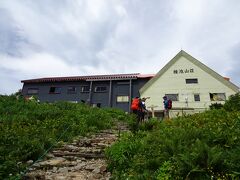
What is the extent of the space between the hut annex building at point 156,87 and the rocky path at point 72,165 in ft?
62.2

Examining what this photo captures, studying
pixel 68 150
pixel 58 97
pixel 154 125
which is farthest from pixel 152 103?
pixel 68 150

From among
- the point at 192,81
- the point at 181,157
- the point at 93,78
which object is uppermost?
the point at 93,78

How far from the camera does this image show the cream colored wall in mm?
33500

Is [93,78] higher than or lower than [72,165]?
higher

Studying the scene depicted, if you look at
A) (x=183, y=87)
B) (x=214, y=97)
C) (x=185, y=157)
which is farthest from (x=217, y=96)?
(x=185, y=157)

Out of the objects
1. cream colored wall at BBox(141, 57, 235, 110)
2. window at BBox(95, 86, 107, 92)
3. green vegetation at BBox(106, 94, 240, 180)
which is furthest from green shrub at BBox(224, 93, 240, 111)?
window at BBox(95, 86, 107, 92)

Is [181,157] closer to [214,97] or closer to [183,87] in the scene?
[214,97]

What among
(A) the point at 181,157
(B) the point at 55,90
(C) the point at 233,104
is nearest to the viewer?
(A) the point at 181,157

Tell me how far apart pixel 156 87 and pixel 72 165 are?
96.8 ft

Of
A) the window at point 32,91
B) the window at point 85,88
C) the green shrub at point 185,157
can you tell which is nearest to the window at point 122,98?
the window at point 85,88

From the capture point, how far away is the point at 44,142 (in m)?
8.77

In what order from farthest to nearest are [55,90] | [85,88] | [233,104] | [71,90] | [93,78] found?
1. [55,90]
2. [71,90]
3. [85,88]
4. [93,78]
5. [233,104]

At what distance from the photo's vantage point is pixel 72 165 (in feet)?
23.5

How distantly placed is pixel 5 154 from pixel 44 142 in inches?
68.8
